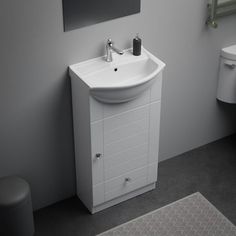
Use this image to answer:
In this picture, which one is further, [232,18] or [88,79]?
[232,18]

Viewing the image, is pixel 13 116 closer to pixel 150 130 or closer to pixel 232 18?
pixel 150 130

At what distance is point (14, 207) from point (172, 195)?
1080 millimetres

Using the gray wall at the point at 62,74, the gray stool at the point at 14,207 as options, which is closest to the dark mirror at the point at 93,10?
the gray wall at the point at 62,74

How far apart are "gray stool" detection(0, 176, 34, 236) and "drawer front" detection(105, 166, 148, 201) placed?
524mm

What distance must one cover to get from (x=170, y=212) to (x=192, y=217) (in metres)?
0.14

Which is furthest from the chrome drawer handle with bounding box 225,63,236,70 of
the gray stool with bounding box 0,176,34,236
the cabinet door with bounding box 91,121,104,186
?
the gray stool with bounding box 0,176,34,236

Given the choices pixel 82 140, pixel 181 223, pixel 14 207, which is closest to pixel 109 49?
pixel 82 140

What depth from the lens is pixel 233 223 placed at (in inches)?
130

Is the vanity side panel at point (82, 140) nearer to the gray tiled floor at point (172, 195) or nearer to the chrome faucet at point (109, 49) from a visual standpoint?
the gray tiled floor at point (172, 195)

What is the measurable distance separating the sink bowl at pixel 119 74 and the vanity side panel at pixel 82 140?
62 millimetres

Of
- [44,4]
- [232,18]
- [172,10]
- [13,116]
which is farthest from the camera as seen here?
[232,18]

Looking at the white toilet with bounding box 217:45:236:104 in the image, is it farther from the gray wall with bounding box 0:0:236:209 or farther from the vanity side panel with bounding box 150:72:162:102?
the vanity side panel with bounding box 150:72:162:102

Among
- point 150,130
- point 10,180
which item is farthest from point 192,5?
point 10,180

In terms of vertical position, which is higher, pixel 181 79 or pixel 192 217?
pixel 181 79
